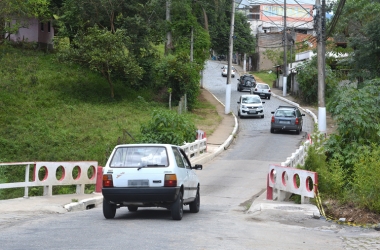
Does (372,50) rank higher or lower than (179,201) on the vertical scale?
higher

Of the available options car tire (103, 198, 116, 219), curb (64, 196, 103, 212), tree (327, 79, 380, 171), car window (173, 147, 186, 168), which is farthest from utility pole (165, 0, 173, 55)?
car tire (103, 198, 116, 219)

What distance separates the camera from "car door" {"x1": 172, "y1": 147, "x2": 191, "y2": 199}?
44.5 ft

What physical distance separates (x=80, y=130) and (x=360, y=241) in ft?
88.5

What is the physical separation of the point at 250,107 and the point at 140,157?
35.5m

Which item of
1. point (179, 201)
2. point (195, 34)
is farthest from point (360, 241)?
point (195, 34)

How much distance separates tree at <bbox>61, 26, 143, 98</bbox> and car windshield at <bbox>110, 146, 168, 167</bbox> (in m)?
30.6

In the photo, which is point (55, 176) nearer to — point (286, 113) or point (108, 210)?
point (108, 210)

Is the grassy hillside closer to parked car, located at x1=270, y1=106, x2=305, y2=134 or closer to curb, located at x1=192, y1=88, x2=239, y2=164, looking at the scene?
curb, located at x1=192, y1=88, x2=239, y2=164

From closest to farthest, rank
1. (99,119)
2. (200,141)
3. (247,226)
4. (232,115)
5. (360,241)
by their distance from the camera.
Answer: (360,241), (247,226), (200,141), (99,119), (232,115)

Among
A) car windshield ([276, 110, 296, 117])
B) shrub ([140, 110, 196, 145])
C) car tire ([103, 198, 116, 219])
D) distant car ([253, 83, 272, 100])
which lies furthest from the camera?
distant car ([253, 83, 272, 100])

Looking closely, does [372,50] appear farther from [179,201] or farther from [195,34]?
[179,201]

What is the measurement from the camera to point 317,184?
54.6ft

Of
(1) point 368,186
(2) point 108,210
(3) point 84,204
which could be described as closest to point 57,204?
(3) point 84,204

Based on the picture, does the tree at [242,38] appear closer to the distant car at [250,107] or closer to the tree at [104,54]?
the distant car at [250,107]
